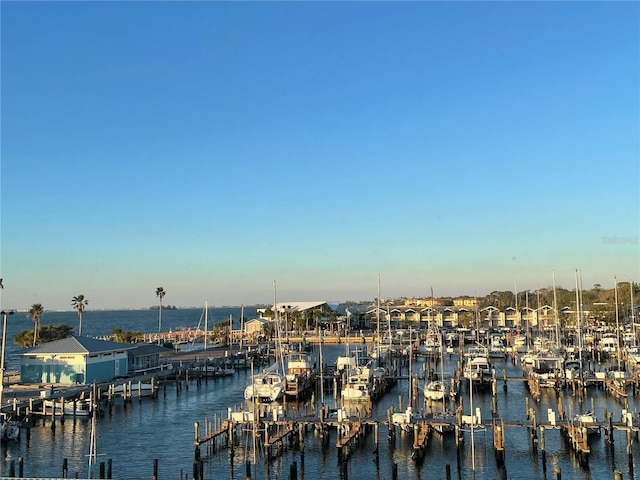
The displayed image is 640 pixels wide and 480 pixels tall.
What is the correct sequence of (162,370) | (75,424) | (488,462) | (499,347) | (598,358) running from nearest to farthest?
1. (488,462)
2. (75,424)
3. (162,370)
4. (598,358)
5. (499,347)

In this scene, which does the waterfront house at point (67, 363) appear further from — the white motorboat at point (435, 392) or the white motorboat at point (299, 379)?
the white motorboat at point (435, 392)

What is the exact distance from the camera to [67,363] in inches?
2307

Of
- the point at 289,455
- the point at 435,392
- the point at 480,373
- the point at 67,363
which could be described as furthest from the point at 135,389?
the point at 480,373

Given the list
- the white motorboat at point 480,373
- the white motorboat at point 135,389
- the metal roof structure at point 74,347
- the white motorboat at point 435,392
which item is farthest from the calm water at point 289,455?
the white motorboat at point 480,373

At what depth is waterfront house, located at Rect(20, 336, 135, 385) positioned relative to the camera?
5844 cm

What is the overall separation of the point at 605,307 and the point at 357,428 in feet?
367

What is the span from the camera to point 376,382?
58906 mm

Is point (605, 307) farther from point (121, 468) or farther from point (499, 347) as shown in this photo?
point (121, 468)

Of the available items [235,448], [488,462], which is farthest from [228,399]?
[488,462]

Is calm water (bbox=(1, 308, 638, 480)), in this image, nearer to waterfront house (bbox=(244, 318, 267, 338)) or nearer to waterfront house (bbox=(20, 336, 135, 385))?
waterfront house (bbox=(20, 336, 135, 385))

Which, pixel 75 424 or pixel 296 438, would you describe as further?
pixel 75 424

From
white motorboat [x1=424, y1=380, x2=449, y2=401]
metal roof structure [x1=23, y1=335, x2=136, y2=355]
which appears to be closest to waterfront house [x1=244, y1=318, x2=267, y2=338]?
metal roof structure [x1=23, y1=335, x2=136, y2=355]

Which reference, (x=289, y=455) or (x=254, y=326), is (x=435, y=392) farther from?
(x=254, y=326)

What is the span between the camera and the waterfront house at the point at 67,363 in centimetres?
5844
